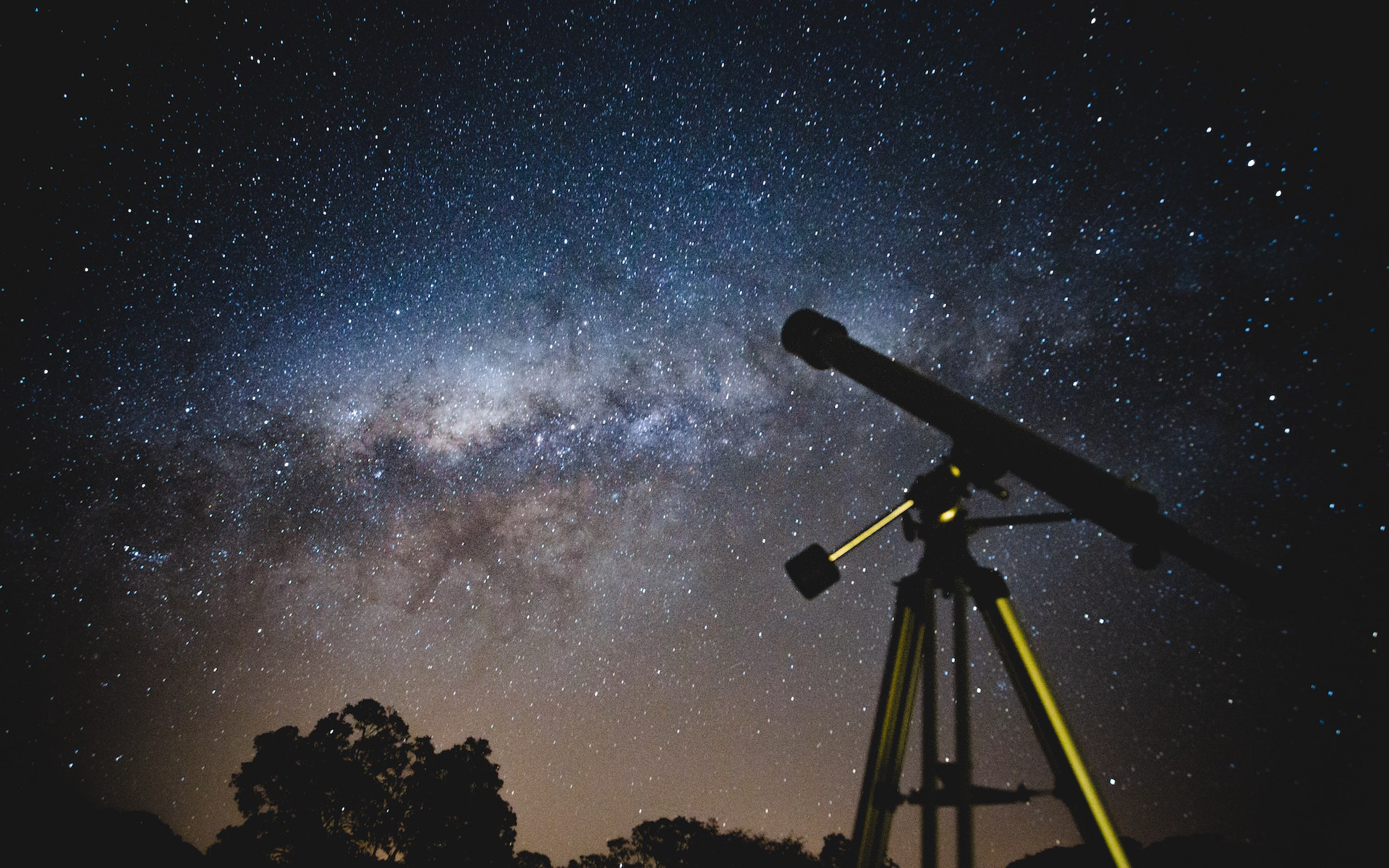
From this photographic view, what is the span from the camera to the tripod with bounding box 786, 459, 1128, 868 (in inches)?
52.6

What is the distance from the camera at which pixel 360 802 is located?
14.7 meters

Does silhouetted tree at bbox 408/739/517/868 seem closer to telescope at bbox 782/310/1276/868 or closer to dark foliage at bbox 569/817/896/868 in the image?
dark foliage at bbox 569/817/896/868

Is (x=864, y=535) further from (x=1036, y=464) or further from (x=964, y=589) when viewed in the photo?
(x=1036, y=464)

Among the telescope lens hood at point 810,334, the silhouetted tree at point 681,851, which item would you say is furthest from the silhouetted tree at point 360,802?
the telescope lens hood at point 810,334

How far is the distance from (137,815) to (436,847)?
22.2ft

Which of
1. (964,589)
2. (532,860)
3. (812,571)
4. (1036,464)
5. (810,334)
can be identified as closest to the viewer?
(1036,464)

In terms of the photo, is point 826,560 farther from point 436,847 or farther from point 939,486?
point 436,847

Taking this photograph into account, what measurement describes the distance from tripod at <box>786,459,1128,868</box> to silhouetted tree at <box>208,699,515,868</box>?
1829cm

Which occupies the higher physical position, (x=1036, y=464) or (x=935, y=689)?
(x=1036, y=464)

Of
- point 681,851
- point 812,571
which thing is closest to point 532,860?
point 681,851

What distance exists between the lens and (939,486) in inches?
81.7

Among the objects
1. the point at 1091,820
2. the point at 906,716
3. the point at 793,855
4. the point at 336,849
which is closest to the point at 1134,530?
the point at 1091,820

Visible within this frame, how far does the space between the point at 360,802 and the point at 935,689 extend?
743 inches

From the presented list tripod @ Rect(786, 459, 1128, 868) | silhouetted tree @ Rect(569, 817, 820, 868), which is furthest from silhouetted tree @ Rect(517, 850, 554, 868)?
tripod @ Rect(786, 459, 1128, 868)
